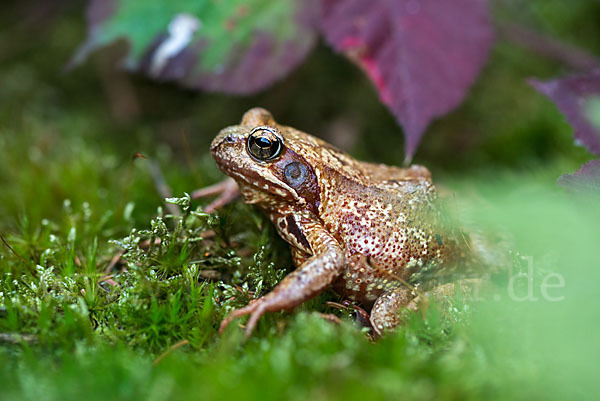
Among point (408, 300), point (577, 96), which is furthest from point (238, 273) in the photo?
→ point (577, 96)

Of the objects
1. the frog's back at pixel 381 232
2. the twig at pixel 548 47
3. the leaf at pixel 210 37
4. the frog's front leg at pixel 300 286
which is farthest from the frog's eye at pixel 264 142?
the twig at pixel 548 47

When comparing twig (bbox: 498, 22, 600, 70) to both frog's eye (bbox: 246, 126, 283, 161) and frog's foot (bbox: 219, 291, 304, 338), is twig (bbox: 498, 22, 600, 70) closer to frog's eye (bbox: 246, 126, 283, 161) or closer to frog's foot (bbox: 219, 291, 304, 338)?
frog's eye (bbox: 246, 126, 283, 161)

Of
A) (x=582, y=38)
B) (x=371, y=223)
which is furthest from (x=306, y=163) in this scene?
(x=582, y=38)

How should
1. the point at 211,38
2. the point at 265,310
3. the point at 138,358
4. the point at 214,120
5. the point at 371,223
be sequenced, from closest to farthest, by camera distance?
the point at 138,358, the point at 265,310, the point at 371,223, the point at 211,38, the point at 214,120

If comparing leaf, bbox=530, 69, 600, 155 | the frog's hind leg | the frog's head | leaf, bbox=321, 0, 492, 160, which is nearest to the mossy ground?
the frog's hind leg

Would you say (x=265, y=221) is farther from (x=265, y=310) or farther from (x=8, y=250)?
(x=8, y=250)

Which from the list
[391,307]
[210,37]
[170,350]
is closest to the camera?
[170,350]

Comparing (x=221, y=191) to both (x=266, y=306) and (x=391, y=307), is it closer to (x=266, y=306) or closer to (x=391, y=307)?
(x=266, y=306)
